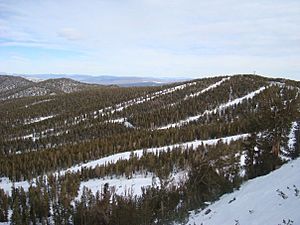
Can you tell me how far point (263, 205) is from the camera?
559 inches

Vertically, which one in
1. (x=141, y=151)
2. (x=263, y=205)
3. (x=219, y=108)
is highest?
(x=263, y=205)

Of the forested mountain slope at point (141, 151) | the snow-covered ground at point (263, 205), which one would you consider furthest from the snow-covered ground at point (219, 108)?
the snow-covered ground at point (263, 205)

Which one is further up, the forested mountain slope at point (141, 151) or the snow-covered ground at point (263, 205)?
the snow-covered ground at point (263, 205)

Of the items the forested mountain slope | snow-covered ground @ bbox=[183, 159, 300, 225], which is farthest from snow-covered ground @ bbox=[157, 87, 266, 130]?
snow-covered ground @ bbox=[183, 159, 300, 225]

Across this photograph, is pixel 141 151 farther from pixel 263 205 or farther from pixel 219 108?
pixel 263 205

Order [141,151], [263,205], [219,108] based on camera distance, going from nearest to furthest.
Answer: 1. [263,205]
2. [141,151]
3. [219,108]

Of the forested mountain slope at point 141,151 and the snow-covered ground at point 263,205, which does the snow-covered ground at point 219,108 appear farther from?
the snow-covered ground at point 263,205

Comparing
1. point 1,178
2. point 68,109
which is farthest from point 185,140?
point 68,109

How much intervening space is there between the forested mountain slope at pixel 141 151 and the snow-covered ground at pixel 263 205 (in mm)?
2212

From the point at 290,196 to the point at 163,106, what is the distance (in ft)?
307

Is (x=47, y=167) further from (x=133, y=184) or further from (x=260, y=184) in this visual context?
(x=260, y=184)

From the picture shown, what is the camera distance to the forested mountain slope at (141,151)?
28078mm

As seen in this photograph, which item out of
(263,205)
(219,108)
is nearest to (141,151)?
(219,108)

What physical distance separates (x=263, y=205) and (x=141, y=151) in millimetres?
48426
